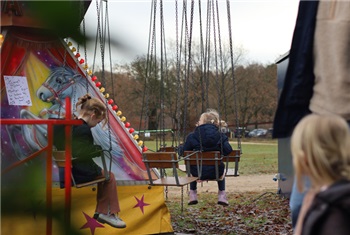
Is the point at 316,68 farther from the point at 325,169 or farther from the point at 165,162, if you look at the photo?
the point at 165,162

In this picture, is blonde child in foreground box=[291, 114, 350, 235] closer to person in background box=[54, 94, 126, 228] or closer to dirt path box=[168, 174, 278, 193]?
person in background box=[54, 94, 126, 228]

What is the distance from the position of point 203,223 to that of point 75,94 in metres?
3.12

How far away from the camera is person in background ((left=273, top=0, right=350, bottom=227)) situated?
7.87ft

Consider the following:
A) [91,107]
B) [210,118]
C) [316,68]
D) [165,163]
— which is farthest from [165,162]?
[316,68]

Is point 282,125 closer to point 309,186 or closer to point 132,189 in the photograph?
point 309,186

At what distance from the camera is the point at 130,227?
21.4 feet

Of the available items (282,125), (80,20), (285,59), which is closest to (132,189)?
(282,125)

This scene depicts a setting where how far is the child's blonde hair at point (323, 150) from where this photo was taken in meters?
2.00

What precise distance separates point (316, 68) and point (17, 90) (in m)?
3.73

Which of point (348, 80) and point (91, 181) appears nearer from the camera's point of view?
point (348, 80)

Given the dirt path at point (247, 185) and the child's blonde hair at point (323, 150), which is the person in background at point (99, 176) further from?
the dirt path at point (247, 185)

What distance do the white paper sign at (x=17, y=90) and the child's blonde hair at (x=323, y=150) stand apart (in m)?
3.41

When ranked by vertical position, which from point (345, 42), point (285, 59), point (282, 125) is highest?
point (285, 59)

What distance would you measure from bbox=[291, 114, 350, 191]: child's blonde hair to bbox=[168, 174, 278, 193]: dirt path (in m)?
10.7
